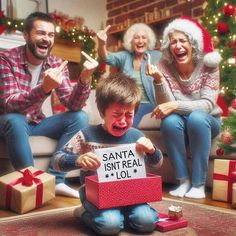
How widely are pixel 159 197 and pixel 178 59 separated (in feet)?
3.25

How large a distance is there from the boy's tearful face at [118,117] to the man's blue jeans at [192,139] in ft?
2.33

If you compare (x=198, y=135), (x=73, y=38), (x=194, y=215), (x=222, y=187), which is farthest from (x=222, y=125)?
(x=73, y=38)

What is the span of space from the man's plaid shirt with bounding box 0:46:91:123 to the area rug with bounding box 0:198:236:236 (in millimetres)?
519

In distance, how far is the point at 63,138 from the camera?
1.95m

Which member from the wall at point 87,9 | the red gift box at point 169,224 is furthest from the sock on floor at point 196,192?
the wall at point 87,9

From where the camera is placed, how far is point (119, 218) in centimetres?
120

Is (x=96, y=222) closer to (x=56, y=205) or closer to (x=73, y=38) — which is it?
(x=56, y=205)

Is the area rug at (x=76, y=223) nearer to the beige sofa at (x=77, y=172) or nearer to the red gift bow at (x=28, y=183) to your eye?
the red gift bow at (x=28, y=183)

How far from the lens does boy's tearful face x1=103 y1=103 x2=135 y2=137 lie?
1209 millimetres

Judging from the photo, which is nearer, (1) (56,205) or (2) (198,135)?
(1) (56,205)

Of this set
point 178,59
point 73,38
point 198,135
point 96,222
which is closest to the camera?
point 96,222

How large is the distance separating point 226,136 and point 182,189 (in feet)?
1.11

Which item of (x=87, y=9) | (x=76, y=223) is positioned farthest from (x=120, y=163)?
(x=87, y=9)

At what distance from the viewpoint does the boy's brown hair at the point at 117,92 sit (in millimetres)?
1210
